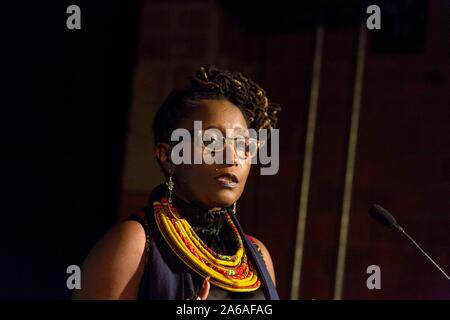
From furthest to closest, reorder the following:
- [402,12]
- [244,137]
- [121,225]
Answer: [402,12] → [244,137] → [121,225]

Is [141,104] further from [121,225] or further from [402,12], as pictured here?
[121,225]

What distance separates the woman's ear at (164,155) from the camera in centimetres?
179

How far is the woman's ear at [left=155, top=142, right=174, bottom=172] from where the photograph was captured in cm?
179

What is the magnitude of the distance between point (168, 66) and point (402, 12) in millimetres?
775

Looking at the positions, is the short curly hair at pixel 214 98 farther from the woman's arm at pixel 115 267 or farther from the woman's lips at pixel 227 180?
the woman's arm at pixel 115 267

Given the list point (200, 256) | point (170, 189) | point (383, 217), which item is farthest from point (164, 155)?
point (383, 217)

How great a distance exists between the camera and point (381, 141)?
2596mm

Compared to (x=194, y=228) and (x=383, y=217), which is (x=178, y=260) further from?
(x=383, y=217)

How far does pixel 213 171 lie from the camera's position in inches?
67.2

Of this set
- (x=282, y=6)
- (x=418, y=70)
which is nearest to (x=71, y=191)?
(x=282, y=6)

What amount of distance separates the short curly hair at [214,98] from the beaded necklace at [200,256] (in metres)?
0.18

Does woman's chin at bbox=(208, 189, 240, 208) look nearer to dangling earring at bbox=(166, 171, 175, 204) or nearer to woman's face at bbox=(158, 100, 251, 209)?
woman's face at bbox=(158, 100, 251, 209)

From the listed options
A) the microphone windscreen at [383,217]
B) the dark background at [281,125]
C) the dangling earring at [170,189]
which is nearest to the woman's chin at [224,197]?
the dangling earring at [170,189]

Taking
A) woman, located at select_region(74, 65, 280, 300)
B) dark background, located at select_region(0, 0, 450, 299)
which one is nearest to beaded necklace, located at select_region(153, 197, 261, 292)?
woman, located at select_region(74, 65, 280, 300)
